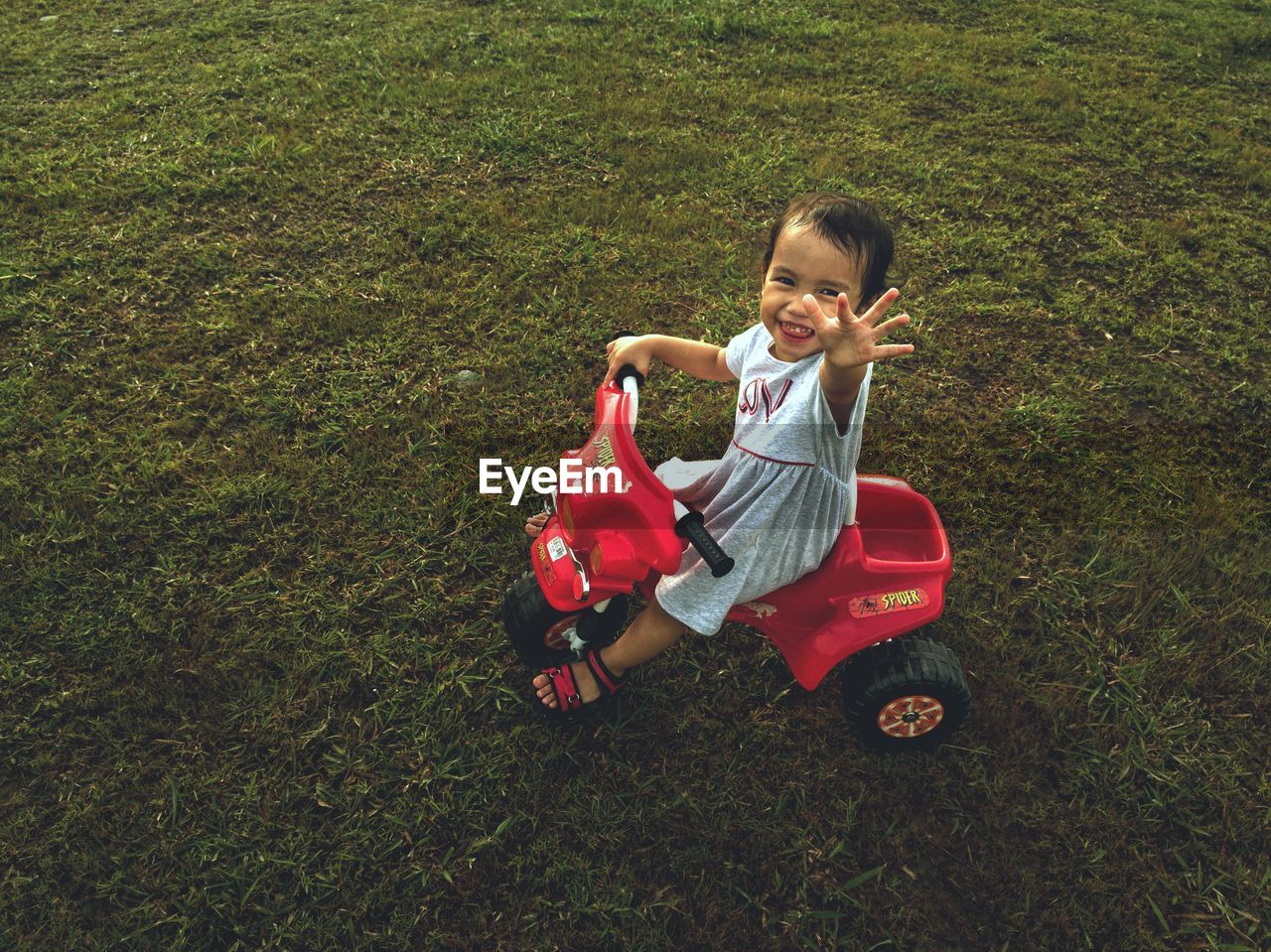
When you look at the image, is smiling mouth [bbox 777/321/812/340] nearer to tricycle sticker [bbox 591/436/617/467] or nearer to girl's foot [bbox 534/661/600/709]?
tricycle sticker [bbox 591/436/617/467]

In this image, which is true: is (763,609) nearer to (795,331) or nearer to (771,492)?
(771,492)

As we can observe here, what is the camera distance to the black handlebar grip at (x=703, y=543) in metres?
1.81

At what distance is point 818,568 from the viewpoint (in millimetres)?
2186

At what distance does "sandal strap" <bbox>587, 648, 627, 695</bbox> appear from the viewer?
8.00 ft

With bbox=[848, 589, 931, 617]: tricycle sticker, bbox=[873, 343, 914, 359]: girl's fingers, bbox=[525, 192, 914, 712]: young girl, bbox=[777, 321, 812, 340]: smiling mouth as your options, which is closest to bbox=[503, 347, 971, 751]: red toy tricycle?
bbox=[848, 589, 931, 617]: tricycle sticker

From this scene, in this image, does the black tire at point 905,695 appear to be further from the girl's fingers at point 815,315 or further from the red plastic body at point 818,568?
the girl's fingers at point 815,315

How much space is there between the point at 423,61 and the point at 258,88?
939 millimetres

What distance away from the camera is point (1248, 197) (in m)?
4.43

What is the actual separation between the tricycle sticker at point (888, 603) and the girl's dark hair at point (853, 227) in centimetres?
71

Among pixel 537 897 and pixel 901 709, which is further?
pixel 901 709

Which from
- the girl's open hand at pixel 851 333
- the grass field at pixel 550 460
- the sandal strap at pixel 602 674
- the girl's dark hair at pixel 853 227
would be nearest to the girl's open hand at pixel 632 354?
the girl's dark hair at pixel 853 227

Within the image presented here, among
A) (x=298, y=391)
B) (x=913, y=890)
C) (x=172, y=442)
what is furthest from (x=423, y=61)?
(x=913, y=890)

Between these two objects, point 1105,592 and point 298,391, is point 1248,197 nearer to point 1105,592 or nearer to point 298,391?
point 1105,592

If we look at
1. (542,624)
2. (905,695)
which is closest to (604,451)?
(542,624)
